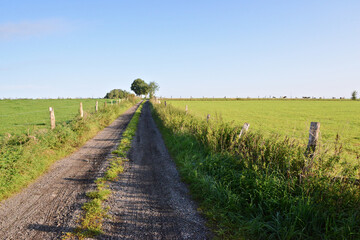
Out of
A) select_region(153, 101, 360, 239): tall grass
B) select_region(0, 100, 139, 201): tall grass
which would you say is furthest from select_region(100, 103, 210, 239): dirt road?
select_region(0, 100, 139, 201): tall grass

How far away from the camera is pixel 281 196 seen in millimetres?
3918

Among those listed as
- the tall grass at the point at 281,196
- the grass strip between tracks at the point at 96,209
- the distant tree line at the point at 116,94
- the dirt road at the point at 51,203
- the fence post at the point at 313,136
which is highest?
the distant tree line at the point at 116,94

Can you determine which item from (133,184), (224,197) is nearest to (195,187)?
(224,197)

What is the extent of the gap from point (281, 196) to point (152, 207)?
109 inches

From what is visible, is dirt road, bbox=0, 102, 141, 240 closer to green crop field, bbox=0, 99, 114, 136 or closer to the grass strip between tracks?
the grass strip between tracks

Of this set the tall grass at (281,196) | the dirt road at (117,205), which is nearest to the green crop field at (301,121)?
the tall grass at (281,196)

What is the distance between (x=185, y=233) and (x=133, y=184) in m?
2.47

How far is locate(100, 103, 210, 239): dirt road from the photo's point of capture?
3371mm

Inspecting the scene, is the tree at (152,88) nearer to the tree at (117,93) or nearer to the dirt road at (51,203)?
the tree at (117,93)

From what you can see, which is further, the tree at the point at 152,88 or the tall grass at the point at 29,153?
the tree at the point at 152,88

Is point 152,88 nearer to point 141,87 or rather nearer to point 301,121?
point 141,87

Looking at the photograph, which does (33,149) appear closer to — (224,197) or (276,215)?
(224,197)

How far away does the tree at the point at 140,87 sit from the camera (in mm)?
103144

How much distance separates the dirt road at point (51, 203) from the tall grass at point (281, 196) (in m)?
2.87
